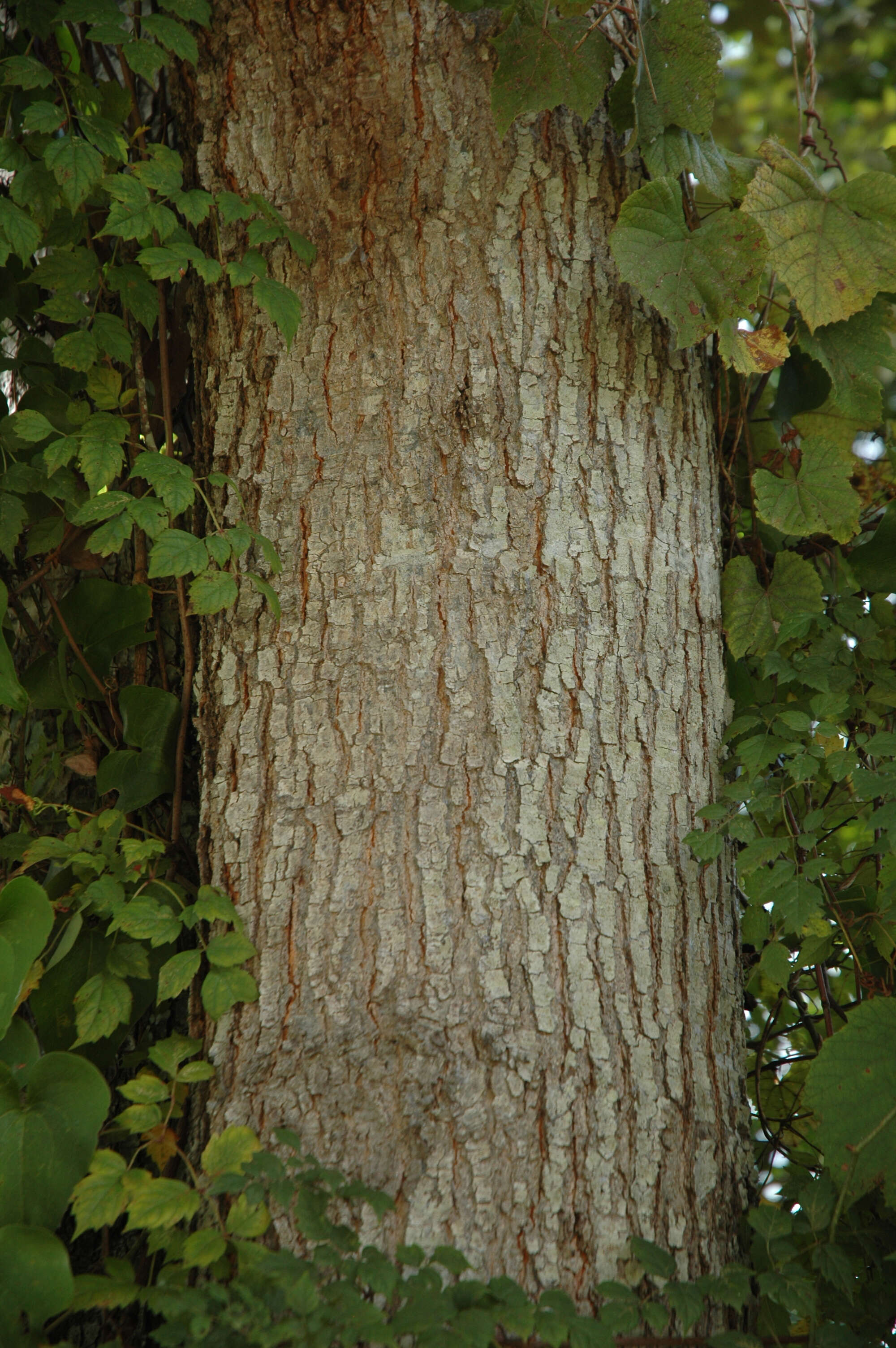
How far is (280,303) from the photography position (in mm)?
1252

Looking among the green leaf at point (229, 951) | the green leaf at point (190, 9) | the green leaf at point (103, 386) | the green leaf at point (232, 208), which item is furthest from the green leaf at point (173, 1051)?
the green leaf at point (190, 9)

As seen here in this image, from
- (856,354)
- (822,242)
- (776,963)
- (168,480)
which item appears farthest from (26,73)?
(776,963)

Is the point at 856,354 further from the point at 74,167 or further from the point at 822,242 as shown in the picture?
the point at 74,167

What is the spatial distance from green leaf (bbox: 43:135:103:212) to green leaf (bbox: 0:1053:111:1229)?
1.09 m

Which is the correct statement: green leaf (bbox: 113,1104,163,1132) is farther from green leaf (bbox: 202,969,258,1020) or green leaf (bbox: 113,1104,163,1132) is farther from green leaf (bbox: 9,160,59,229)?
green leaf (bbox: 9,160,59,229)

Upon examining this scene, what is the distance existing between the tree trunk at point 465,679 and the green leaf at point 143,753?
0.09m

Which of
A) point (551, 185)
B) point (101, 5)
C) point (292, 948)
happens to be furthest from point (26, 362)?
point (292, 948)

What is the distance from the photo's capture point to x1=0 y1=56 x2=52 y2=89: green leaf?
1240 millimetres

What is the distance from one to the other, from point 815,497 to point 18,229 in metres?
1.19

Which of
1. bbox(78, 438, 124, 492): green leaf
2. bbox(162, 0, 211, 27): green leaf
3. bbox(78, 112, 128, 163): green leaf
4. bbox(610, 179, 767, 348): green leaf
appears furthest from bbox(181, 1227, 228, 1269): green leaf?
bbox(162, 0, 211, 27): green leaf

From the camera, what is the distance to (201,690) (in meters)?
1.32

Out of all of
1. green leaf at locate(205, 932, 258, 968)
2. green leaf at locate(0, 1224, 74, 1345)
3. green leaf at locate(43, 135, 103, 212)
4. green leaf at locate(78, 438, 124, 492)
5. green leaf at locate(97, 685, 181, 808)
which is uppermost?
green leaf at locate(43, 135, 103, 212)

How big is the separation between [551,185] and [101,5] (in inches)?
26.0

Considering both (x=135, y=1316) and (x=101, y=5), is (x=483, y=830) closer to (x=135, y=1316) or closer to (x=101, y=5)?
(x=135, y=1316)
